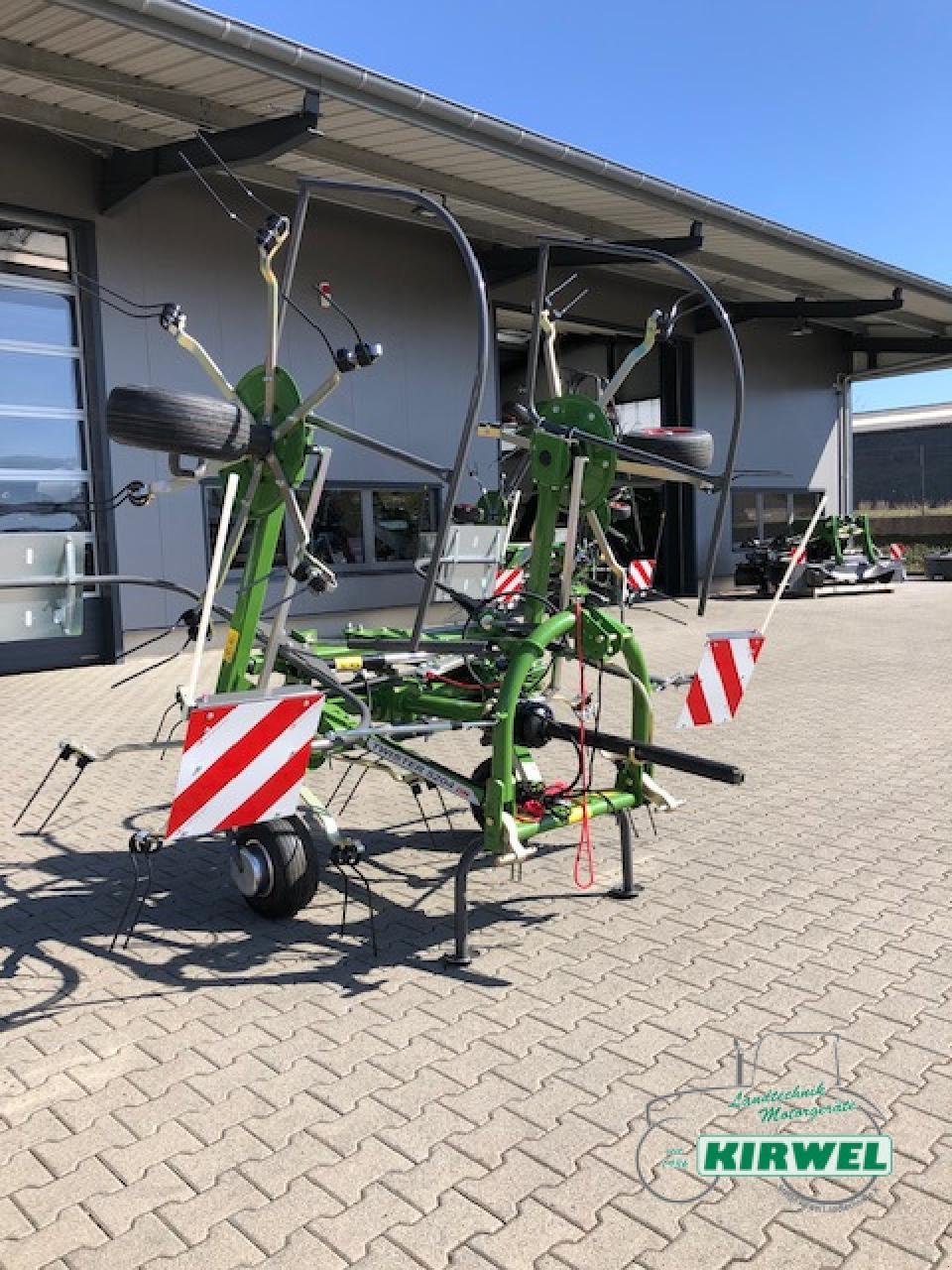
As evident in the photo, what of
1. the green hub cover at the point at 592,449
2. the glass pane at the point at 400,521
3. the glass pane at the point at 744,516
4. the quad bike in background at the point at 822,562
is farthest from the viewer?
the glass pane at the point at 744,516

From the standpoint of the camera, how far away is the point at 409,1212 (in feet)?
8.00

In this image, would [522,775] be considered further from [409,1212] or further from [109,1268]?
[109,1268]

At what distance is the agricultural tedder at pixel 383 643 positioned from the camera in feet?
11.4

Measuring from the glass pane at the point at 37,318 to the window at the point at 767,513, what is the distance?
13200 millimetres

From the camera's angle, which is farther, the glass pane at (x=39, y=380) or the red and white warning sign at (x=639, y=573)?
the glass pane at (x=39, y=380)

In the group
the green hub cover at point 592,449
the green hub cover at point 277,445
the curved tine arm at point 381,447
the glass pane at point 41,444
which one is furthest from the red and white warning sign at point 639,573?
the glass pane at point 41,444

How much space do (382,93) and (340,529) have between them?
17.3ft

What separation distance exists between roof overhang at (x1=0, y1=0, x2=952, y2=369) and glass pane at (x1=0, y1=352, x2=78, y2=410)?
2.13 m

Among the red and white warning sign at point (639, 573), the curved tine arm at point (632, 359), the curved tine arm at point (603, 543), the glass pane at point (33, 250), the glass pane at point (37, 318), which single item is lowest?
the red and white warning sign at point (639, 573)

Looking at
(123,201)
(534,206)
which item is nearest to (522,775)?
(123,201)

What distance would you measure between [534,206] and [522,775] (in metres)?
10.7

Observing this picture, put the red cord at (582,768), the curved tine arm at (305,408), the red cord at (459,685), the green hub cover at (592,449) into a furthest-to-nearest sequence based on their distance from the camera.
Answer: the red cord at (459,685), the green hub cover at (592,449), the red cord at (582,768), the curved tine arm at (305,408)

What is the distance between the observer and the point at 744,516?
69.1 ft

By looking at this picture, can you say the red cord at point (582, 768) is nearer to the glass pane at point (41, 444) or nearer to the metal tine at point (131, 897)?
the metal tine at point (131, 897)
